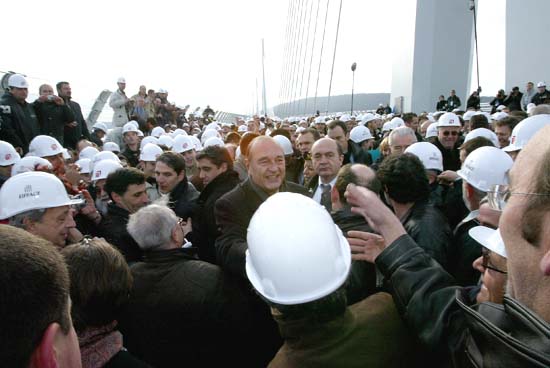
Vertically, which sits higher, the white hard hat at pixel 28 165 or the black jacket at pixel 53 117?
the black jacket at pixel 53 117

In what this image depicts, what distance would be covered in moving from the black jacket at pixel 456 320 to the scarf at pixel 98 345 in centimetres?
110

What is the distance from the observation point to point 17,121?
6.57 meters

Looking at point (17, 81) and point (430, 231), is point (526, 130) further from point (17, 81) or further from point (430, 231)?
point (17, 81)

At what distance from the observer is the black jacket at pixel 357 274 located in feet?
6.64

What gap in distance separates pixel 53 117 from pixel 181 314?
656 centimetres

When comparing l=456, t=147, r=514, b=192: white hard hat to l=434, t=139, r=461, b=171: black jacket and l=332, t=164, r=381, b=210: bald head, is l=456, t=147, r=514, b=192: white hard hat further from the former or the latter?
l=434, t=139, r=461, b=171: black jacket

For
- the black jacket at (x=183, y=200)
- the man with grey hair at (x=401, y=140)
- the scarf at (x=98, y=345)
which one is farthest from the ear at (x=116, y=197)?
the man with grey hair at (x=401, y=140)

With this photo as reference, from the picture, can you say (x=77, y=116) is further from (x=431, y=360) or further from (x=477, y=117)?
(x=431, y=360)

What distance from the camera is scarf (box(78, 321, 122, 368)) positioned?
159cm

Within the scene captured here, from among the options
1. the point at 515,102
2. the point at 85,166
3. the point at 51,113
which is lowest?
the point at 85,166

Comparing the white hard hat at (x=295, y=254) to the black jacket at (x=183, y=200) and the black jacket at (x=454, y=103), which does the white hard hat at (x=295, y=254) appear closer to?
the black jacket at (x=183, y=200)

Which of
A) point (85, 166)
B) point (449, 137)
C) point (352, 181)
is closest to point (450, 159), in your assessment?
point (449, 137)

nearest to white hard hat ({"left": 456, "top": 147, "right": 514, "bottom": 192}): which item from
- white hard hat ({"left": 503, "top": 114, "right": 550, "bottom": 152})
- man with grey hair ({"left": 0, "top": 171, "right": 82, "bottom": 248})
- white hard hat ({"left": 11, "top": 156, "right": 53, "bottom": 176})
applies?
white hard hat ({"left": 503, "top": 114, "right": 550, "bottom": 152})

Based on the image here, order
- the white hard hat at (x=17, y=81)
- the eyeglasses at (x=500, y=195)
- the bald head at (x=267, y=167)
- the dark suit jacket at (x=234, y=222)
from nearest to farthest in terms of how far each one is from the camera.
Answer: the eyeglasses at (x=500, y=195)
the dark suit jacket at (x=234, y=222)
the bald head at (x=267, y=167)
the white hard hat at (x=17, y=81)
